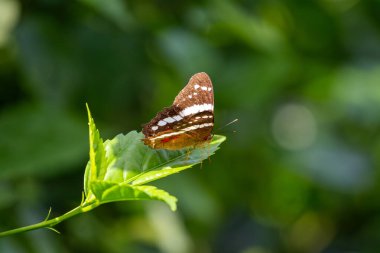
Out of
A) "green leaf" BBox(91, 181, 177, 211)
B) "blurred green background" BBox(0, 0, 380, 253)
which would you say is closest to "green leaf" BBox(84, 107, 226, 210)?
"green leaf" BBox(91, 181, 177, 211)

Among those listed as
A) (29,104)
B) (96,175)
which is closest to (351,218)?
(29,104)

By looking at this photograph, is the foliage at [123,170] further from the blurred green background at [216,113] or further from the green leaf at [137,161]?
the blurred green background at [216,113]

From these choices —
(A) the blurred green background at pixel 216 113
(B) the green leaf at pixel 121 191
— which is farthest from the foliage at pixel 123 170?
(A) the blurred green background at pixel 216 113

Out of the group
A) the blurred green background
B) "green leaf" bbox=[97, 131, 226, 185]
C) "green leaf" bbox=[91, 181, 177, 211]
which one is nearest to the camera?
"green leaf" bbox=[91, 181, 177, 211]

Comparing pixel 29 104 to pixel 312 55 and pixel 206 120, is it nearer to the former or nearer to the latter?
pixel 206 120

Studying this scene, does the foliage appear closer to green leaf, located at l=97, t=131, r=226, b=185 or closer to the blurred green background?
green leaf, located at l=97, t=131, r=226, b=185

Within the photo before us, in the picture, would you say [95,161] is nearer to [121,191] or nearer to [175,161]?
[121,191]
